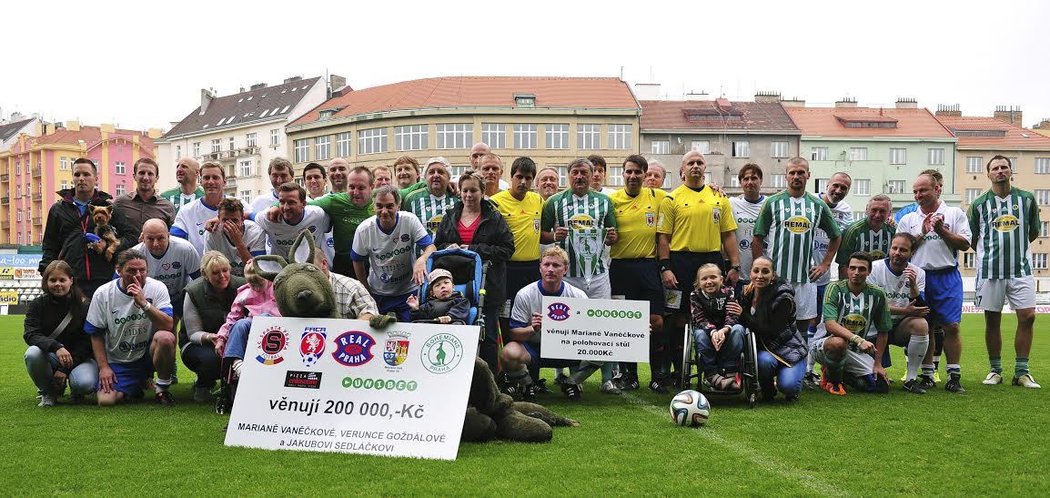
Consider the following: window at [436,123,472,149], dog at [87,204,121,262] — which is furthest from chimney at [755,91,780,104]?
dog at [87,204,121,262]

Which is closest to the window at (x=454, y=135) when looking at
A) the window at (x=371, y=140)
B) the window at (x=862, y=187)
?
the window at (x=371, y=140)

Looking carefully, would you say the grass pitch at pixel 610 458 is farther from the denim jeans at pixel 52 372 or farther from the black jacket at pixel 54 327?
the black jacket at pixel 54 327

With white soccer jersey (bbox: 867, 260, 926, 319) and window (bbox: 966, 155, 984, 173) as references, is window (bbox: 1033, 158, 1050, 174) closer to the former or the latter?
window (bbox: 966, 155, 984, 173)

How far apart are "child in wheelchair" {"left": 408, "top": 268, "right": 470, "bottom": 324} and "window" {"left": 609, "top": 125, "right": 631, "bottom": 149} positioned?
53.9m

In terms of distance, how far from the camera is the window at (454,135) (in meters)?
59.4

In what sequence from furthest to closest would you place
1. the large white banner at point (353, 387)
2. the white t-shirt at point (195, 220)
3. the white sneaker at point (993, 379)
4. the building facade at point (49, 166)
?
the building facade at point (49, 166) → the white sneaker at point (993, 379) → the white t-shirt at point (195, 220) → the large white banner at point (353, 387)

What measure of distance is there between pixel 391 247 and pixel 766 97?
61301 millimetres

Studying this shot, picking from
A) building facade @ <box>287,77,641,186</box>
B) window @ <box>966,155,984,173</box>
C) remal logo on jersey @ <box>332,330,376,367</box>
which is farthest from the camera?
window @ <box>966,155,984,173</box>

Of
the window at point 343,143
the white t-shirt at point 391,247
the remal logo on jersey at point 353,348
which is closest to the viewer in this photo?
the remal logo on jersey at point 353,348

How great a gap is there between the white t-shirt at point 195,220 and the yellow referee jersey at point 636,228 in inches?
148

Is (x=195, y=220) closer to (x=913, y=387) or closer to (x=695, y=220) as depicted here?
(x=695, y=220)

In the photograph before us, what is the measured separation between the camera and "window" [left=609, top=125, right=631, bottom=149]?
59.7 m

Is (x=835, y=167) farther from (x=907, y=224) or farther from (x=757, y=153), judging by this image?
(x=907, y=224)

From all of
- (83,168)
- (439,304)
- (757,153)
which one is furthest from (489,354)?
(757,153)
